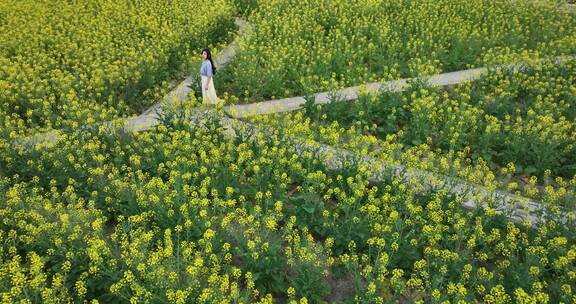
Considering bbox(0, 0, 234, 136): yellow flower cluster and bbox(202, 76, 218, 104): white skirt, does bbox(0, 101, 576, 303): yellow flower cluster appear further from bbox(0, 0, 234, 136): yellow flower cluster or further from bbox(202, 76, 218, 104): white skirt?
bbox(202, 76, 218, 104): white skirt

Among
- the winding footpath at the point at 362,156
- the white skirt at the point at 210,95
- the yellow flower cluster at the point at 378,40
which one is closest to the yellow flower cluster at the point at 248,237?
the winding footpath at the point at 362,156

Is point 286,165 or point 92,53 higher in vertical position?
point 92,53

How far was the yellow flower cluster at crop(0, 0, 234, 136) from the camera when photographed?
10.2m

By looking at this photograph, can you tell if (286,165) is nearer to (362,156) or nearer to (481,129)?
(362,156)

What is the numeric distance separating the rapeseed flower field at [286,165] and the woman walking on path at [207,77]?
406 mm

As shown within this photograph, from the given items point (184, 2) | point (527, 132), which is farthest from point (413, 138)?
point (184, 2)

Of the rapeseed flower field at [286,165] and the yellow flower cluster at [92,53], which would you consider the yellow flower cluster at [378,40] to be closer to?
the rapeseed flower field at [286,165]

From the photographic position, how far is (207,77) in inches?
404

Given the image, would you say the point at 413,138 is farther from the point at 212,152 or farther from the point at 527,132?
the point at 212,152

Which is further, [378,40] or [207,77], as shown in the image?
[378,40]

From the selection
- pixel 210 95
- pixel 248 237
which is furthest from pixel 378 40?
pixel 248 237

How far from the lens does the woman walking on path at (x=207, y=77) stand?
10.1 meters

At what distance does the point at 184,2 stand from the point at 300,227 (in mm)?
12068

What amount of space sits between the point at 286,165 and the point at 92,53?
7.67 m
